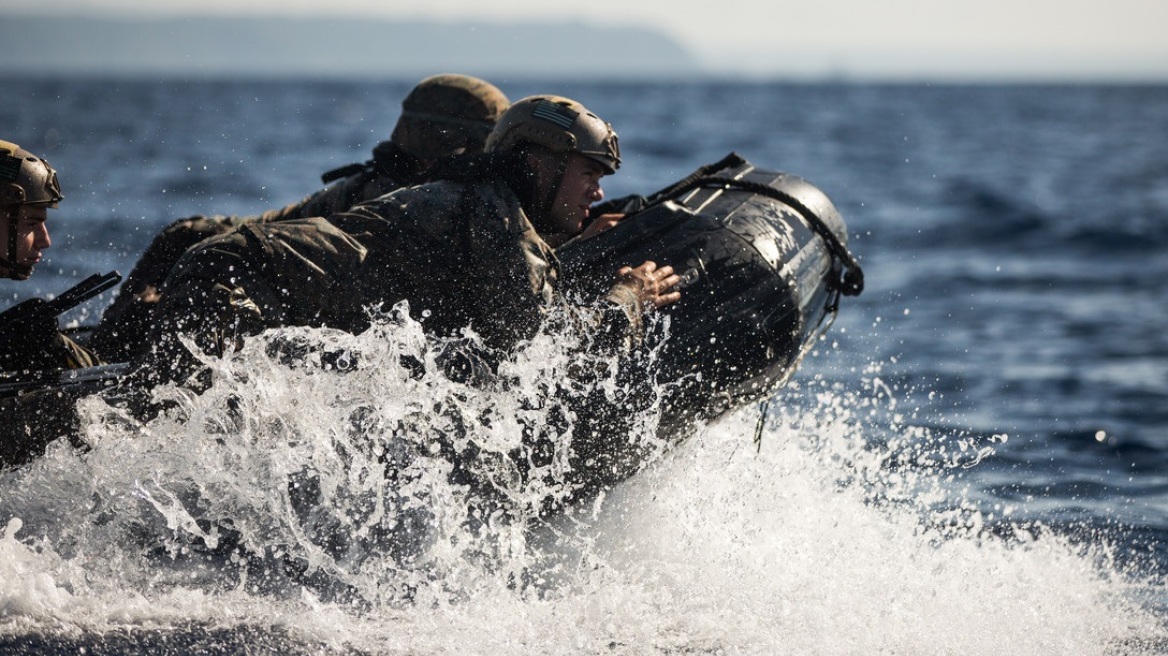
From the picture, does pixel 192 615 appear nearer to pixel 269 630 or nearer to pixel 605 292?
pixel 269 630

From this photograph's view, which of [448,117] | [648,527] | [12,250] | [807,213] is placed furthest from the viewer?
[448,117]

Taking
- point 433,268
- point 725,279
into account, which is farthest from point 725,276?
point 433,268

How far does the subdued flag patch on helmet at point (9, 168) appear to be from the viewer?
604 centimetres

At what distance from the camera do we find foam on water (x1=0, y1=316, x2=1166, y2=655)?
17.6 feet

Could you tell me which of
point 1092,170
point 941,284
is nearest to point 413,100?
point 941,284

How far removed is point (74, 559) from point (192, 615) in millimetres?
580

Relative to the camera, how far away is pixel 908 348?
40.2 ft

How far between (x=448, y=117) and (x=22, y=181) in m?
2.75

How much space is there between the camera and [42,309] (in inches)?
243

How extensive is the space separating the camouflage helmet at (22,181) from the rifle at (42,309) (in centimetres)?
37

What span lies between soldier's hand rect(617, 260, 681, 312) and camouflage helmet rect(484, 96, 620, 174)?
1.53 ft

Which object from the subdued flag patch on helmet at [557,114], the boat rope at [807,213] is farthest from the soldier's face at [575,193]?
the boat rope at [807,213]

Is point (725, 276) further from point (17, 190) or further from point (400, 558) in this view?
point (17, 190)

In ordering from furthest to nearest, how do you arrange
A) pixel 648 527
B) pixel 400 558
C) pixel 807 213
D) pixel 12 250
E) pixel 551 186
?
pixel 807 213 → pixel 648 527 → pixel 551 186 → pixel 12 250 → pixel 400 558
